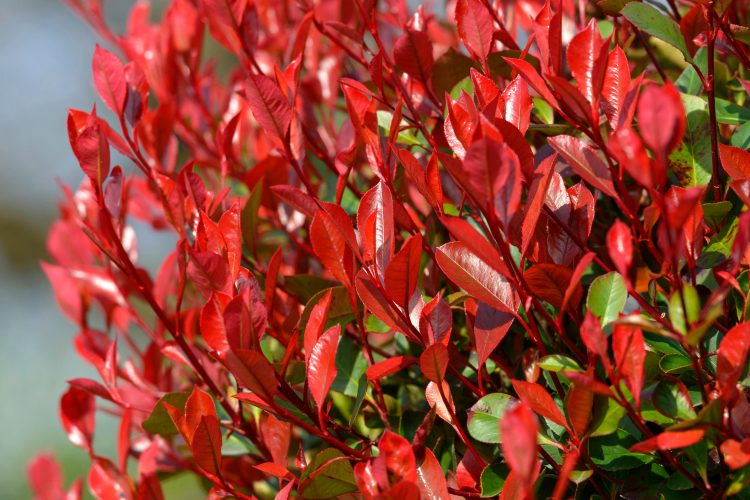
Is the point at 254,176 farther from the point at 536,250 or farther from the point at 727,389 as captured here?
the point at 727,389

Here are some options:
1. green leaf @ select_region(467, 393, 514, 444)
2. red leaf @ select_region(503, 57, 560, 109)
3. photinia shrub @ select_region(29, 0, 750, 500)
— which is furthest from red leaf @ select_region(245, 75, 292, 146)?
green leaf @ select_region(467, 393, 514, 444)

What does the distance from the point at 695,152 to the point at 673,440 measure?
35cm

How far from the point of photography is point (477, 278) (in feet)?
2.19

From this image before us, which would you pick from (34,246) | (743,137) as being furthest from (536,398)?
(34,246)

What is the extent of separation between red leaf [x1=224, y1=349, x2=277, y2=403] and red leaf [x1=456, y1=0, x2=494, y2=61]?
0.40 metres

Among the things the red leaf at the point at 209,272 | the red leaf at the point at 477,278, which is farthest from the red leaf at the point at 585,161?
the red leaf at the point at 209,272

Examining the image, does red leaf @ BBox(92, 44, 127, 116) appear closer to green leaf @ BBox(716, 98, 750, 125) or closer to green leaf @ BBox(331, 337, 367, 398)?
green leaf @ BBox(331, 337, 367, 398)

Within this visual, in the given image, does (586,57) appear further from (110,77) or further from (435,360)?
(110,77)

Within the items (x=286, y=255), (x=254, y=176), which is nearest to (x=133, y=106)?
(x=254, y=176)

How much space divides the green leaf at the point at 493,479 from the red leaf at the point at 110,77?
1.89 feet

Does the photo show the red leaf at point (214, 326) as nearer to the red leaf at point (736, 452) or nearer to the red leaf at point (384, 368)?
the red leaf at point (384, 368)

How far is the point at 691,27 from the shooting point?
0.82 m

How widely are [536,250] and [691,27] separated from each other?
1.03ft

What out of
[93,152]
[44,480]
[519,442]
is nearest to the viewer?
[519,442]
